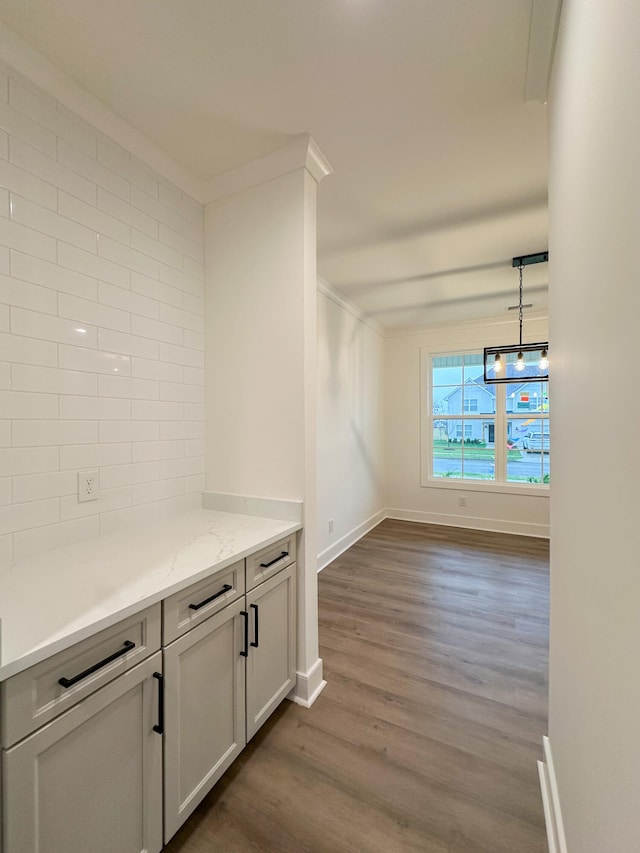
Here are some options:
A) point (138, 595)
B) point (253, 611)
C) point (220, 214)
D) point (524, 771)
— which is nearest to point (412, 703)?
point (524, 771)

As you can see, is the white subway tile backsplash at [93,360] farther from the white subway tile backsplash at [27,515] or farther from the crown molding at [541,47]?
the crown molding at [541,47]

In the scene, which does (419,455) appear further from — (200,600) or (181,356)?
(200,600)

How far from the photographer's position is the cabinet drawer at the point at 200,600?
3.66 ft

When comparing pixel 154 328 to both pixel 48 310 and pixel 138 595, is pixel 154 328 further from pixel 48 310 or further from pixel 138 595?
pixel 138 595

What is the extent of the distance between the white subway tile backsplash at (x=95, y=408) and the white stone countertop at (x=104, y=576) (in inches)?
20.4

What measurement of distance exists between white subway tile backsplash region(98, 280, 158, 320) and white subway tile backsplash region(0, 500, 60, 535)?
88cm

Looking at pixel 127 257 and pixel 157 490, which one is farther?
pixel 157 490

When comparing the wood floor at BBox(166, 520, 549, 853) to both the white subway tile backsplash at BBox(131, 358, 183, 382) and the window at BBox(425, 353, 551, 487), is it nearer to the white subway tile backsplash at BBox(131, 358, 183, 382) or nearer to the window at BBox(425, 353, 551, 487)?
the white subway tile backsplash at BBox(131, 358, 183, 382)

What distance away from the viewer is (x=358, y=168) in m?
1.96

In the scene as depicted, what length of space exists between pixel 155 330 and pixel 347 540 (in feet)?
10.0

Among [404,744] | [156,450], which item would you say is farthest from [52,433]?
[404,744]

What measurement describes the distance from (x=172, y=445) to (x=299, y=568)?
3.04 feet

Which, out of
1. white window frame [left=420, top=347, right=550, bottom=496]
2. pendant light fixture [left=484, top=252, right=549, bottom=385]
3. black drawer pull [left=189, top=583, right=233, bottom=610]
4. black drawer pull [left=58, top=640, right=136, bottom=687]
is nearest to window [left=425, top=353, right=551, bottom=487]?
white window frame [left=420, top=347, right=550, bottom=496]

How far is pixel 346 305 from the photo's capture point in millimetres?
3979
